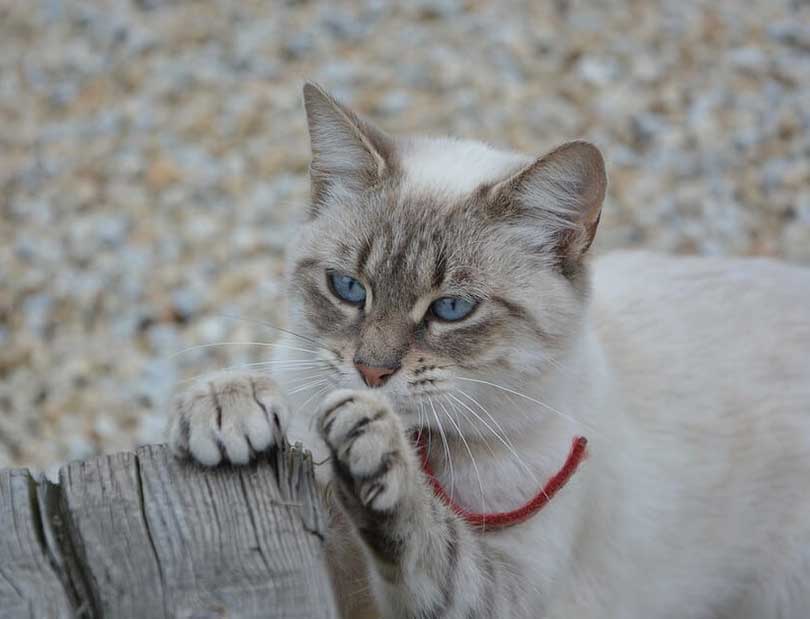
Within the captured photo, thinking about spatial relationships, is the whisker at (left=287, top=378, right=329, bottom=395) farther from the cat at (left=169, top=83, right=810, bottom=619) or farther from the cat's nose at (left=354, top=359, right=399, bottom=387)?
the cat's nose at (left=354, top=359, right=399, bottom=387)

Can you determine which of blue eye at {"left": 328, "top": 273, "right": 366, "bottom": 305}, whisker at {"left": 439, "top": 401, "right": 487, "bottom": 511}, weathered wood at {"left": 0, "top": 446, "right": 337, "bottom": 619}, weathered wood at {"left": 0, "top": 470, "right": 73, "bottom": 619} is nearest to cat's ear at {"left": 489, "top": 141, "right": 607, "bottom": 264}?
blue eye at {"left": 328, "top": 273, "right": 366, "bottom": 305}

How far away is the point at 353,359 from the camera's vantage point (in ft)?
8.09

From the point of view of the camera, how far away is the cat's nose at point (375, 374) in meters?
2.42

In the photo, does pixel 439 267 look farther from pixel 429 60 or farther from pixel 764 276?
pixel 429 60

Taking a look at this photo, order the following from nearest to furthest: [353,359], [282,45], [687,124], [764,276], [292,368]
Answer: [353,359] → [292,368] → [764,276] → [687,124] → [282,45]

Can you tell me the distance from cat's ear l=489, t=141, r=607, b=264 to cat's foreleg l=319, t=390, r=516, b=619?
696mm

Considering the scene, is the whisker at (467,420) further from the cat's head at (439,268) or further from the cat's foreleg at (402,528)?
the cat's foreleg at (402,528)

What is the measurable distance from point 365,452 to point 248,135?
4.16 m

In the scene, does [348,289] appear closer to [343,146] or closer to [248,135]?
[343,146]

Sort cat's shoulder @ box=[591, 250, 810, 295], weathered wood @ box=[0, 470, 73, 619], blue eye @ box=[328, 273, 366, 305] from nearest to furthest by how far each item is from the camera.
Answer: weathered wood @ box=[0, 470, 73, 619] < blue eye @ box=[328, 273, 366, 305] < cat's shoulder @ box=[591, 250, 810, 295]

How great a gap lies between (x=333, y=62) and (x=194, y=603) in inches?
194

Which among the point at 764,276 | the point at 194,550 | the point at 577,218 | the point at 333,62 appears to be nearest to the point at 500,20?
the point at 333,62

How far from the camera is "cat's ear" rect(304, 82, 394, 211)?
273 centimetres

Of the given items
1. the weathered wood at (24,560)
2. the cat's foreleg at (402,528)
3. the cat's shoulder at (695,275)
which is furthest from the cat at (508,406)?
the weathered wood at (24,560)
